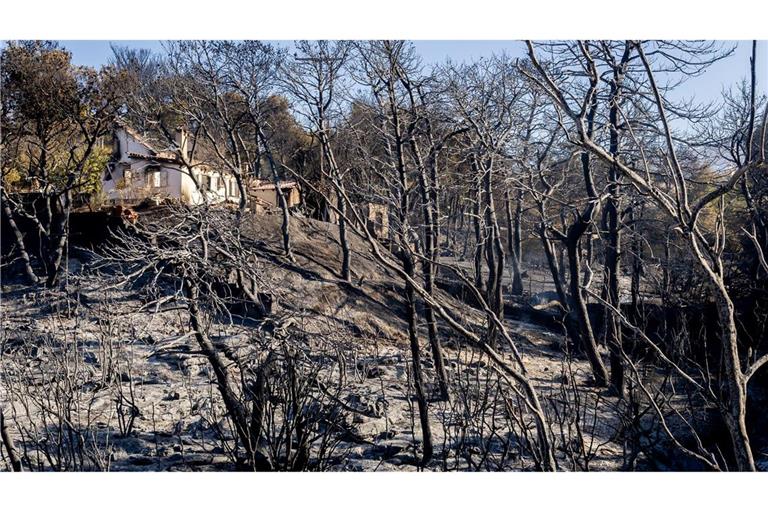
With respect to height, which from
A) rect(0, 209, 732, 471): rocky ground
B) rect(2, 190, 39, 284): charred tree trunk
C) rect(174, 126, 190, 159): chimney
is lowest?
rect(0, 209, 732, 471): rocky ground

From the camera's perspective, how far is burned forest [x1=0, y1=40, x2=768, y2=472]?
3.86 m

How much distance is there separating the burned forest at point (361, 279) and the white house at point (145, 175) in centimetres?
6

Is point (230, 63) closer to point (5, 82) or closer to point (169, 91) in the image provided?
point (169, 91)

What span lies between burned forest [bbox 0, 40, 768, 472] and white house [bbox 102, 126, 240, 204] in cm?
6

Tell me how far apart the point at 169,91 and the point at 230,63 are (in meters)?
0.97

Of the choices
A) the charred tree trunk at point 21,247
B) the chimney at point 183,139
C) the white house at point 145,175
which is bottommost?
the charred tree trunk at point 21,247

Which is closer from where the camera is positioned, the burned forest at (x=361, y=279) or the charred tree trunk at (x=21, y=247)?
the burned forest at (x=361, y=279)

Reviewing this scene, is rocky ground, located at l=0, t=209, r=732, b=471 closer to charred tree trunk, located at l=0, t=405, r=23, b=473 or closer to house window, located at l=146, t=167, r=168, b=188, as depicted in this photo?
charred tree trunk, located at l=0, t=405, r=23, b=473

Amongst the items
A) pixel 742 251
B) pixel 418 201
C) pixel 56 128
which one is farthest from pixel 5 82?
pixel 742 251

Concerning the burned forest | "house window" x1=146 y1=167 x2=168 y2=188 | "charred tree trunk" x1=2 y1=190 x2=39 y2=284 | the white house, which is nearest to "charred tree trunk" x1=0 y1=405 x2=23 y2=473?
the burned forest

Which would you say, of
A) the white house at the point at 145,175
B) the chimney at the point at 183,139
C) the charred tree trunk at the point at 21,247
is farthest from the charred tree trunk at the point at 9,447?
the chimney at the point at 183,139

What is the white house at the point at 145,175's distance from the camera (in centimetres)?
1009

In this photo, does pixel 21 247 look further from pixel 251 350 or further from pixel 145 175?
pixel 251 350

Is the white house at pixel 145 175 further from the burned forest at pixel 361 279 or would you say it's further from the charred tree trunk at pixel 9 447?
the charred tree trunk at pixel 9 447
